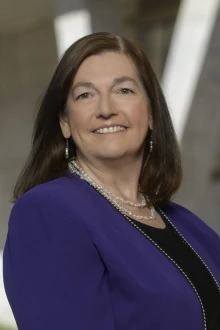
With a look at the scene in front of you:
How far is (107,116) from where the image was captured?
2.19m

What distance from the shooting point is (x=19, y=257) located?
1898mm

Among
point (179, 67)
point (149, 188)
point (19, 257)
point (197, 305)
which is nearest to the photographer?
point (19, 257)

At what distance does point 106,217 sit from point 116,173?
0.26m

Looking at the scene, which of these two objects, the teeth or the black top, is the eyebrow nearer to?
the teeth

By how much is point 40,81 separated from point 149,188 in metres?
4.44

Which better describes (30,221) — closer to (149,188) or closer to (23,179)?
(23,179)

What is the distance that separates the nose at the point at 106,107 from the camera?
2.18m

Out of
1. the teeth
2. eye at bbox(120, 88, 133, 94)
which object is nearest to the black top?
the teeth

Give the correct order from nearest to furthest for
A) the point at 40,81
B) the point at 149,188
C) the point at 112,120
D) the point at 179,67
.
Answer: the point at 112,120 < the point at 149,188 < the point at 179,67 < the point at 40,81

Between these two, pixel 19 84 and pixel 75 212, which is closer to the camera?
pixel 75 212

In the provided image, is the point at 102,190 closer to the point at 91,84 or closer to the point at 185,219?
the point at 91,84

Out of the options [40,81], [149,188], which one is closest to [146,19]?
[40,81]

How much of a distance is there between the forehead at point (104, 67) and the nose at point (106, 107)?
66 mm

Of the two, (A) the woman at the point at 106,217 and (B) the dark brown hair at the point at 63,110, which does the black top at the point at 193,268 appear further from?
(B) the dark brown hair at the point at 63,110
